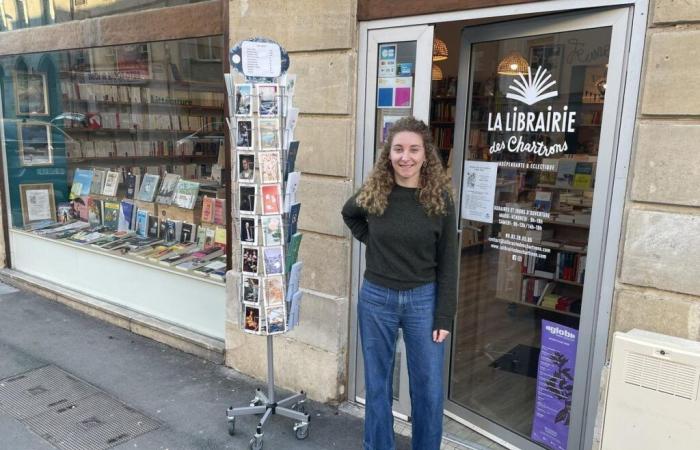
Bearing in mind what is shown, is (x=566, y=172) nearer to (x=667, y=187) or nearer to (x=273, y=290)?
(x=667, y=187)

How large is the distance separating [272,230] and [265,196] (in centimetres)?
21

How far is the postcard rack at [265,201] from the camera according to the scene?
3.08 meters

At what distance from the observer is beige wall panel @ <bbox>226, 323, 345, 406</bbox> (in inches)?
155

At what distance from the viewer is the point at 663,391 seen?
230 centimetres

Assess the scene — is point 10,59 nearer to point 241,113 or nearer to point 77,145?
point 77,145

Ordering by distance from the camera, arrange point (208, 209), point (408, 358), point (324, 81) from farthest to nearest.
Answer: point (208, 209), point (324, 81), point (408, 358)

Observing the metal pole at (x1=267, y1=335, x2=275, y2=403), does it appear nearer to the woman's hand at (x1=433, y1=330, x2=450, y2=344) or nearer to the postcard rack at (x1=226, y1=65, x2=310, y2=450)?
the postcard rack at (x1=226, y1=65, x2=310, y2=450)

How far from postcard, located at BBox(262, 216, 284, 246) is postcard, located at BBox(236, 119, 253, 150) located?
428 millimetres

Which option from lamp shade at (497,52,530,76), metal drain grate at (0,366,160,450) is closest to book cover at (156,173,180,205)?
metal drain grate at (0,366,160,450)

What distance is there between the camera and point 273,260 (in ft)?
10.6

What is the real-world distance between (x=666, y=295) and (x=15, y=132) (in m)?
7.39

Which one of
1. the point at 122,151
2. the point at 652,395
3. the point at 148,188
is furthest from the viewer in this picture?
the point at 122,151

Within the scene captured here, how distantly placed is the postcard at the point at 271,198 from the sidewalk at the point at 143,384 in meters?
1.53

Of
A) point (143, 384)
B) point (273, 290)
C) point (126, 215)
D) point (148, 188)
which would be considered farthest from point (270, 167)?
point (126, 215)
